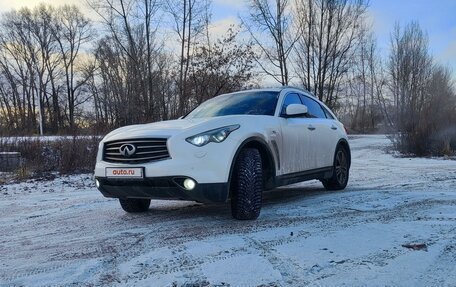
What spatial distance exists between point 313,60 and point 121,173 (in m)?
30.2

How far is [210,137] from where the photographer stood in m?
4.82

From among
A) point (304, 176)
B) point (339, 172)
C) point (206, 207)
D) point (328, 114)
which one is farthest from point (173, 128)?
point (339, 172)

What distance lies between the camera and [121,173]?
5.02m

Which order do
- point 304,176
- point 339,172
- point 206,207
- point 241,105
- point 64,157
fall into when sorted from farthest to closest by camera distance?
point 64,157
point 339,172
point 304,176
point 206,207
point 241,105

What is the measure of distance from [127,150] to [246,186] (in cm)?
139

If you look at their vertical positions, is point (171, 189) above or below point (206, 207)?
above

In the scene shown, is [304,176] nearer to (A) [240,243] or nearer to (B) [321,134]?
(B) [321,134]

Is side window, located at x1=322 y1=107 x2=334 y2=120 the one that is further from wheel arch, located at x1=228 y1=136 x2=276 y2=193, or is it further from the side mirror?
wheel arch, located at x1=228 y1=136 x2=276 y2=193

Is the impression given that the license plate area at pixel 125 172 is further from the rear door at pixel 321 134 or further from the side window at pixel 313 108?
the side window at pixel 313 108

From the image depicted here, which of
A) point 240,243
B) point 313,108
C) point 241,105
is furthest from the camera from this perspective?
point 313,108

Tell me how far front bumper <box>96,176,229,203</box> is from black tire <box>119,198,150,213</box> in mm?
955

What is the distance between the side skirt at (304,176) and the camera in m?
5.87

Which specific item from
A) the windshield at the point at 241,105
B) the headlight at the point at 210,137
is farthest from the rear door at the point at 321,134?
the headlight at the point at 210,137

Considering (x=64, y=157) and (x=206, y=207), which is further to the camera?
(x=64, y=157)
